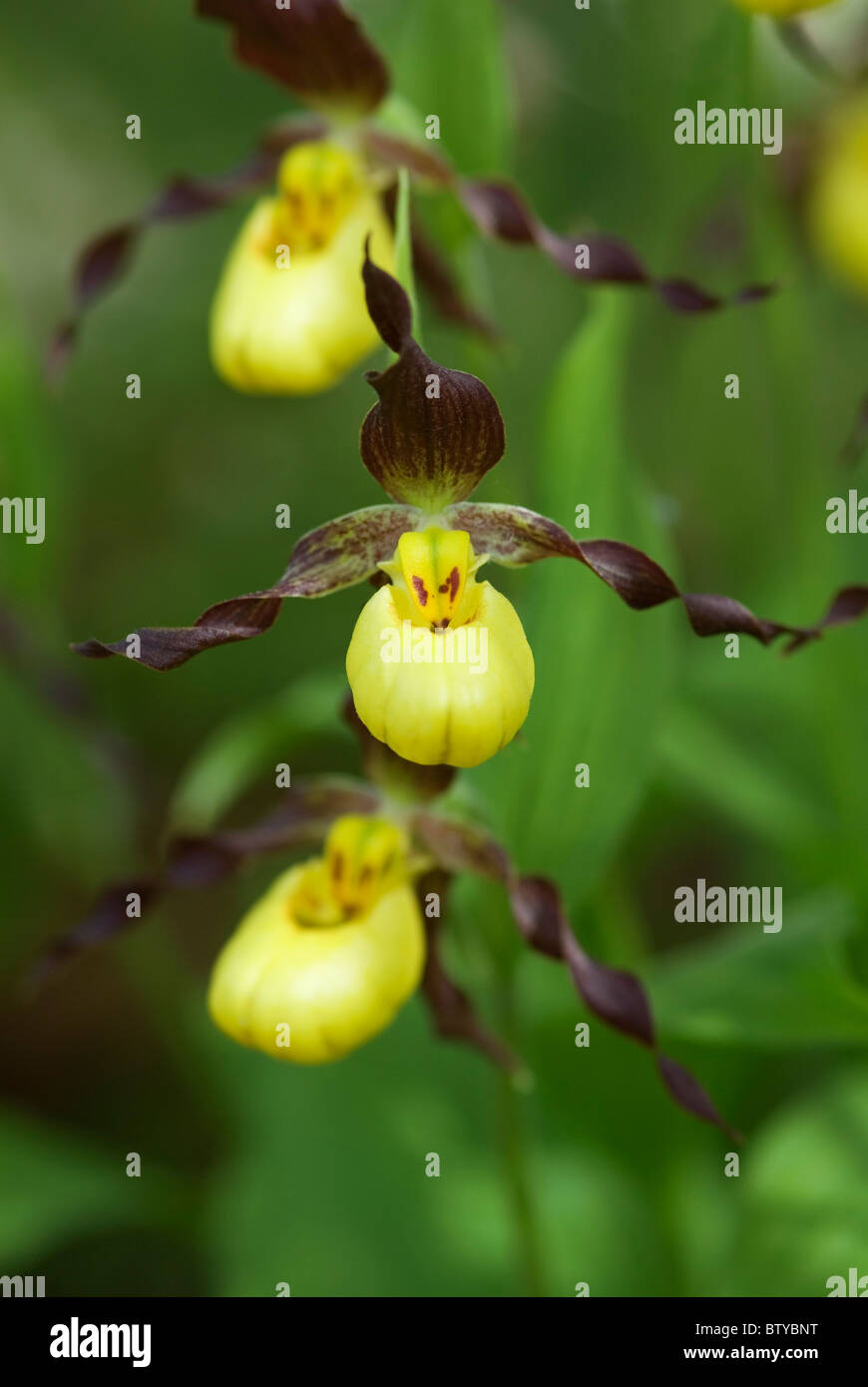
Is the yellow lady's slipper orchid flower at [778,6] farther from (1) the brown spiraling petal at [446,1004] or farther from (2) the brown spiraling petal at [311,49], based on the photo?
(1) the brown spiraling petal at [446,1004]

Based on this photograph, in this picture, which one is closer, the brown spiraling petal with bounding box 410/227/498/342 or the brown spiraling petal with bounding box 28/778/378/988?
the brown spiraling petal with bounding box 28/778/378/988

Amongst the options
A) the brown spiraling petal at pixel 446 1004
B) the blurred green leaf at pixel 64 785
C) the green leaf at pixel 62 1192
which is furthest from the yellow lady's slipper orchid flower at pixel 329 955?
the green leaf at pixel 62 1192

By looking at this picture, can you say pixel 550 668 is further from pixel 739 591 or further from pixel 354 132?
pixel 739 591

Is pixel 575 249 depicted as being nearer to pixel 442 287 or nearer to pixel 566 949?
pixel 442 287

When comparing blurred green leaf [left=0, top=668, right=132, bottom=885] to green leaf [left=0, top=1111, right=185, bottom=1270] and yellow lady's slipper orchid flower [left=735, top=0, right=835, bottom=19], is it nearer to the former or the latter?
green leaf [left=0, top=1111, right=185, bottom=1270]

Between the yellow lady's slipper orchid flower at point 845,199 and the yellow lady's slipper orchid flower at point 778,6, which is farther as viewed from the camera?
the yellow lady's slipper orchid flower at point 845,199

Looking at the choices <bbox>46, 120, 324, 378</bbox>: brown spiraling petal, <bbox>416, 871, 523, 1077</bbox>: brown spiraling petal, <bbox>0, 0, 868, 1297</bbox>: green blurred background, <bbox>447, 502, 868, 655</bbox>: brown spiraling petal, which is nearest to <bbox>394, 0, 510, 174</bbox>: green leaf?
<bbox>0, 0, 868, 1297</bbox>: green blurred background

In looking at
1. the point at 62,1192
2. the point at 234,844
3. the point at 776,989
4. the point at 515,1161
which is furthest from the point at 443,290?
the point at 62,1192
